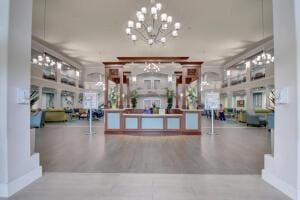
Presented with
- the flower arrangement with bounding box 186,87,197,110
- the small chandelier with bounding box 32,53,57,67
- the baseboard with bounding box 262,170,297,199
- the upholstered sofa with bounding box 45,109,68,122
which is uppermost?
the small chandelier with bounding box 32,53,57,67

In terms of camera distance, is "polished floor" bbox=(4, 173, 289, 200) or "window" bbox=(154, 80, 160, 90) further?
"window" bbox=(154, 80, 160, 90)

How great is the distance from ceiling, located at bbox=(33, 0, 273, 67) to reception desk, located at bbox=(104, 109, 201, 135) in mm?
3567

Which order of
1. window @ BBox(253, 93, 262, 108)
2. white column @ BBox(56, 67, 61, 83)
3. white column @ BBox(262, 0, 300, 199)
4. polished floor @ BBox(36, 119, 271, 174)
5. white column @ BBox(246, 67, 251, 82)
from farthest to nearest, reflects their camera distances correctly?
white column @ BBox(56, 67, 61, 83)
window @ BBox(253, 93, 262, 108)
white column @ BBox(246, 67, 251, 82)
polished floor @ BBox(36, 119, 271, 174)
white column @ BBox(262, 0, 300, 199)

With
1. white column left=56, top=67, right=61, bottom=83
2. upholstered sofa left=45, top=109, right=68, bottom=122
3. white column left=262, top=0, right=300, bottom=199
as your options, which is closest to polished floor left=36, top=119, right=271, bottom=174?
white column left=262, top=0, right=300, bottom=199

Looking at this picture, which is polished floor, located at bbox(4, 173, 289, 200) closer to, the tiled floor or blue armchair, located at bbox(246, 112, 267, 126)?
the tiled floor

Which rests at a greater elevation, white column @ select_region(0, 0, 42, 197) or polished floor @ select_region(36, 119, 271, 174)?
white column @ select_region(0, 0, 42, 197)

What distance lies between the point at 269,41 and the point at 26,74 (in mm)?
11219

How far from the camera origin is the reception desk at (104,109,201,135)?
765cm

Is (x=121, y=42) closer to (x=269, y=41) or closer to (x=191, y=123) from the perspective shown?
(x=191, y=123)

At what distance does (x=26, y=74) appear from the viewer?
2615 mm

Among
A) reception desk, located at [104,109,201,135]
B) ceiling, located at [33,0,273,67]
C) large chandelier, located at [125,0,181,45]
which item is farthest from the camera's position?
reception desk, located at [104,109,201,135]

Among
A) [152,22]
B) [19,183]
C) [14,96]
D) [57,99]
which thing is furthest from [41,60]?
[19,183]

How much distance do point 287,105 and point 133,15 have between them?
641cm

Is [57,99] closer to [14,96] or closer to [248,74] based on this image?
[14,96]
